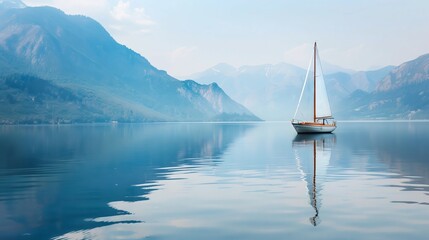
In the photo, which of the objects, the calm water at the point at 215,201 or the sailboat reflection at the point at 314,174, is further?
the sailboat reflection at the point at 314,174

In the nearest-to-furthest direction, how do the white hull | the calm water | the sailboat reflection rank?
the calm water → the sailboat reflection → the white hull

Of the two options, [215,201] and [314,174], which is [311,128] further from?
[215,201]

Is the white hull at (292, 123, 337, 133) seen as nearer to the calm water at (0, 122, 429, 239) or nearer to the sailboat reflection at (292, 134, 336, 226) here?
the sailboat reflection at (292, 134, 336, 226)

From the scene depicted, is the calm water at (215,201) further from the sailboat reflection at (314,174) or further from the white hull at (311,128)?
the white hull at (311,128)

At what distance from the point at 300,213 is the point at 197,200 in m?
7.91

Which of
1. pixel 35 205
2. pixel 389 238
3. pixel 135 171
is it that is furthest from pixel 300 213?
pixel 135 171

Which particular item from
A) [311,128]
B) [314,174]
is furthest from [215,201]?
[311,128]

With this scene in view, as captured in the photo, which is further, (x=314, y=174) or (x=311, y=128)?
(x=311, y=128)

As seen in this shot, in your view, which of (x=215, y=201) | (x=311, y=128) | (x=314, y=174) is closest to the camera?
(x=215, y=201)

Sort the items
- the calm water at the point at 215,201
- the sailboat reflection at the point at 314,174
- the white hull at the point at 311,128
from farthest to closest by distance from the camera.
A: 1. the white hull at the point at 311,128
2. the sailboat reflection at the point at 314,174
3. the calm water at the point at 215,201

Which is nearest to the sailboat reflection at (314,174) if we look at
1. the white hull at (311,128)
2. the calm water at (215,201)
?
the calm water at (215,201)

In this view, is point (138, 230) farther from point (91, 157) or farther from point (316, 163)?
point (91, 157)

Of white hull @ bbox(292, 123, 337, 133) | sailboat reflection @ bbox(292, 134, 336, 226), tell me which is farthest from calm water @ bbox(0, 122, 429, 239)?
white hull @ bbox(292, 123, 337, 133)

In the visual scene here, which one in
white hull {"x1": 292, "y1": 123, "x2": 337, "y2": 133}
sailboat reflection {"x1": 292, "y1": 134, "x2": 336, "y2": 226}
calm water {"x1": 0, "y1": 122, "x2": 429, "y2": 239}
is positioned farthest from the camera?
white hull {"x1": 292, "y1": 123, "x2": 337, "y2": 133}
